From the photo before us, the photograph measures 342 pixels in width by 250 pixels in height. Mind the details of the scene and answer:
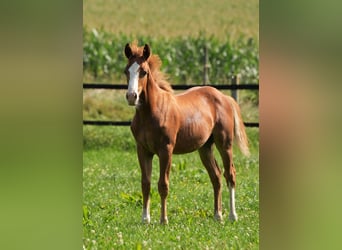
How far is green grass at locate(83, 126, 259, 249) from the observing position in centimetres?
312

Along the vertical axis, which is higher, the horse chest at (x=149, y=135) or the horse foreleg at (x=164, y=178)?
the horse chest at (x=149, y=135)

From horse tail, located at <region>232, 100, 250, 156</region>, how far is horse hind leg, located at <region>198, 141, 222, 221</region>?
13cm

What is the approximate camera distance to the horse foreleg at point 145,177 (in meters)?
3.40

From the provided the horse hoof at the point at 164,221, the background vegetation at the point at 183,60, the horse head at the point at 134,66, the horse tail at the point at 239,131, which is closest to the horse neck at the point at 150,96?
the horse head at the point at 134,66

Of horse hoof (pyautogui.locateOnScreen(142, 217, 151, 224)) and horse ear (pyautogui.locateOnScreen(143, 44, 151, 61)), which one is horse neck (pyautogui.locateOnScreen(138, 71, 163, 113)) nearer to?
horse ear (pyautogui.locateOnScreen(143, 44, 151, 61))

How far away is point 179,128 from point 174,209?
1.21 ft

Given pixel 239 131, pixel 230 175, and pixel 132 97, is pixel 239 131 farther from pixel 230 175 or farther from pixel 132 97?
pixel 132 97

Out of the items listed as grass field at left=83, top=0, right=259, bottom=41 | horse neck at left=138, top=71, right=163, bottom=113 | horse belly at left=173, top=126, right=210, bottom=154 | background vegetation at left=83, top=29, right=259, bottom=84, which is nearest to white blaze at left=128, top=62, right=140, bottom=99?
horse neck at left=138, top=71, right=163, bottom=113

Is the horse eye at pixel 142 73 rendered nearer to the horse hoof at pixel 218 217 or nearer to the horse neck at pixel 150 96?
the horse neck at pixel 150 96

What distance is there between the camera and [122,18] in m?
3.66

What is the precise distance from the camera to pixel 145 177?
3.44 metres
